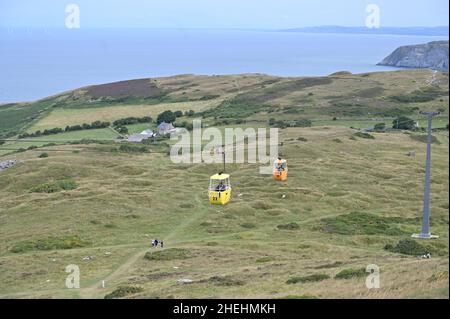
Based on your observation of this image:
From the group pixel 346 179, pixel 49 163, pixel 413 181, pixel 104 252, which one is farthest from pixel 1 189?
pixel 413 181

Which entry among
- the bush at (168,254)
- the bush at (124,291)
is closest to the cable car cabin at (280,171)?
the bush at (168,254)

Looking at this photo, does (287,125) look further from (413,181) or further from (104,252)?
(104,252)

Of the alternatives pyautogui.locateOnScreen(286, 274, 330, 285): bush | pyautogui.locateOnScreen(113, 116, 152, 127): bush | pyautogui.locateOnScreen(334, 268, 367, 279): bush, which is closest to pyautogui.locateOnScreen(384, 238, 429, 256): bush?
pyautogui.locateOnScreen(334, 268, 367, 279): bush

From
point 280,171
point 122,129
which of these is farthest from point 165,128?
point 280,171
